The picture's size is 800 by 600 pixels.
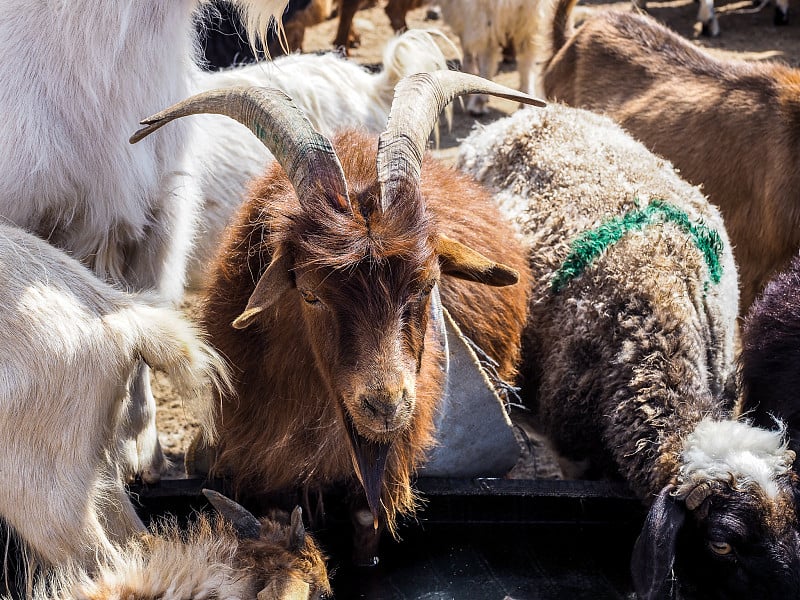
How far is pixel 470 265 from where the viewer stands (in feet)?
8.73

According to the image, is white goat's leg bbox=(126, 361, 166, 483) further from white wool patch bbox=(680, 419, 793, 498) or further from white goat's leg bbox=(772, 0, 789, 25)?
white goat's leg bbox=(772, 0, 789, 25)

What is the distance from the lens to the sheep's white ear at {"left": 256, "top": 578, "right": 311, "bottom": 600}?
2424 mm

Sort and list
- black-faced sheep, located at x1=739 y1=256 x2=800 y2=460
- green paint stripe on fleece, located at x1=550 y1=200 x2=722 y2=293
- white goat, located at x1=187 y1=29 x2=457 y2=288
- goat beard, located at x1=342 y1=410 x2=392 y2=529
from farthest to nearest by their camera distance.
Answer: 1. white goat, located at x1=187 y1=29 x2=457 y2=288
2. green paint stripe on fleece, located at x1=550 y1=200 x2=722 y2=293
3. black-faced sheep, located at x1=739 y1=256 x2=800 y2=460
4. goat beard, located at x1=342 y1=410 x2=392 y2=529

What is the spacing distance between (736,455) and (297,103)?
2.25m

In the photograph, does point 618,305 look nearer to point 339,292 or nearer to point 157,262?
point 339,292

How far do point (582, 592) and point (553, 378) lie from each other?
2.53 ft

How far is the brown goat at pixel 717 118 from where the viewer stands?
184 inches

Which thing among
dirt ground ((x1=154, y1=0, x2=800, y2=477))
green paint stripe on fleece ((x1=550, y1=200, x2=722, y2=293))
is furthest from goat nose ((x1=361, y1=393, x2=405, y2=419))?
dirt ground ((x1=154, y1=0, x2=800, y2=477))

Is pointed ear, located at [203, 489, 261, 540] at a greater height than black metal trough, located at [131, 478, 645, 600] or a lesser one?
greater

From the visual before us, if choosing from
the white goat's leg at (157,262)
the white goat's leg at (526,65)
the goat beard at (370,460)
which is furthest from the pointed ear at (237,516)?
the white goat's leg at (526,65)

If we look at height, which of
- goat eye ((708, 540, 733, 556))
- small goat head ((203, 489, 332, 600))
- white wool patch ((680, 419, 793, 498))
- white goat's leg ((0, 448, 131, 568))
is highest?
white goat's leg ((0, 448, 131, 568))

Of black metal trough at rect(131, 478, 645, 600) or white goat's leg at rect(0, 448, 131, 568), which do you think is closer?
white goat's leg at rect(0, 448, 131, 568)

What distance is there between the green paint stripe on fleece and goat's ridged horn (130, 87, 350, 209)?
1331mm

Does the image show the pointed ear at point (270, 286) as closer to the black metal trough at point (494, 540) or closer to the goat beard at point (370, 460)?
the goat beard at point (370, 460)
